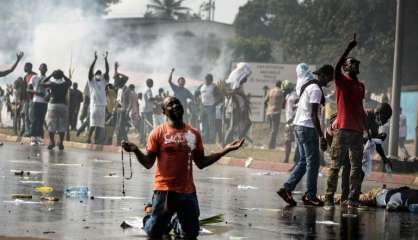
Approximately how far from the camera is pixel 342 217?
34.5 feet

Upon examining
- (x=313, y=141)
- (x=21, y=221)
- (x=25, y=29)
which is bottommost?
(x=21, y=221)

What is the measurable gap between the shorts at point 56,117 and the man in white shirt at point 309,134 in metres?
10.7

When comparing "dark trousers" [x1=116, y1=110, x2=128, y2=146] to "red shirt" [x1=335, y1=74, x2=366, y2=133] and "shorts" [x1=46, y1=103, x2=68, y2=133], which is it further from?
"red shirt" [x1=335, y1=74, x2=366, y2=133]

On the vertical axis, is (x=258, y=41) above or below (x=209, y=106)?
above

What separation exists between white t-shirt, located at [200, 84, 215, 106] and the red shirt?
14.5 meters

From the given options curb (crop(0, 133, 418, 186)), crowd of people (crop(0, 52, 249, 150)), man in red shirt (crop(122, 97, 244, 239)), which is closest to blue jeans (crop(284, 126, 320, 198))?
man in red shirt (crop(122, 97, 244, 239))

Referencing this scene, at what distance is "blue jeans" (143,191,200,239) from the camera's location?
808 centimetres

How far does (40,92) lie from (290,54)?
2636 centimetres

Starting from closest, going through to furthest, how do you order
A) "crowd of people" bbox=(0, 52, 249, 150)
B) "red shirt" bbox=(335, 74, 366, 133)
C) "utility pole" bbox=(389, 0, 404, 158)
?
"red shirt" bbox=(335, 74, 366, 133) → "utility pole" bbox=(389, 0, 404, 158) → "crowd of people" bbox=(0, 52, 249, 150)

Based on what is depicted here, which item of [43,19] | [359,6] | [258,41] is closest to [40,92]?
[43,19]

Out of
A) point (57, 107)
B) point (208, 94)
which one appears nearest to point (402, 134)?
point (208, 94)

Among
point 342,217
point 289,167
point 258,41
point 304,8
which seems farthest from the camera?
point 258,41

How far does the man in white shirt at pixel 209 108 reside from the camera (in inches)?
1016

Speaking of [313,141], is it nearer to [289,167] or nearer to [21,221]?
[21,221]
